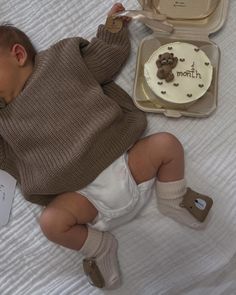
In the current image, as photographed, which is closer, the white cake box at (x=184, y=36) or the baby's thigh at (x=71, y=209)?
the baby's thigh at (x=71, y=209)

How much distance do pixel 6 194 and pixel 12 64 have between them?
30 cm

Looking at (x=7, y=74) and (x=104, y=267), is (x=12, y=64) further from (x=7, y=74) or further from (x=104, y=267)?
(x=104, y=267)

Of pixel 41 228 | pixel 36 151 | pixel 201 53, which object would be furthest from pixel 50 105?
pixel 201 53

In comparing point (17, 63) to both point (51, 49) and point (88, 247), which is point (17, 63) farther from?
point (88, 247)

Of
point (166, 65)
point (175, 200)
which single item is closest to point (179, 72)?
point (166, 65)

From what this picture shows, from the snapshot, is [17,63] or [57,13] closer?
[17,63]

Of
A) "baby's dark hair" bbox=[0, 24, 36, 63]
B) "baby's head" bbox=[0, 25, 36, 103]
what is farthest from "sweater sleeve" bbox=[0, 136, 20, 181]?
"baby's dark hair" bbox=[0, 24, 36, 63]

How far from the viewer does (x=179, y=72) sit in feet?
3.78

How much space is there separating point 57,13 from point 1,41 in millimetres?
222

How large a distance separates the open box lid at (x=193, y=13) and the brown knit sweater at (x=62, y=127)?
201 millimetres

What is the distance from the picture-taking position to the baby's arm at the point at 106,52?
3.67 ft

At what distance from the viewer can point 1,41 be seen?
1095 millimetres

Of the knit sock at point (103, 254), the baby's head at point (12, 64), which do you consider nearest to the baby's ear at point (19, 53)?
Result: the baby's head at point (12, 64)

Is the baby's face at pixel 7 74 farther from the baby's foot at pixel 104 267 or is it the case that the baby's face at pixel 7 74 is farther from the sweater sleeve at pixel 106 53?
the baby's foot at pixel 104 267
